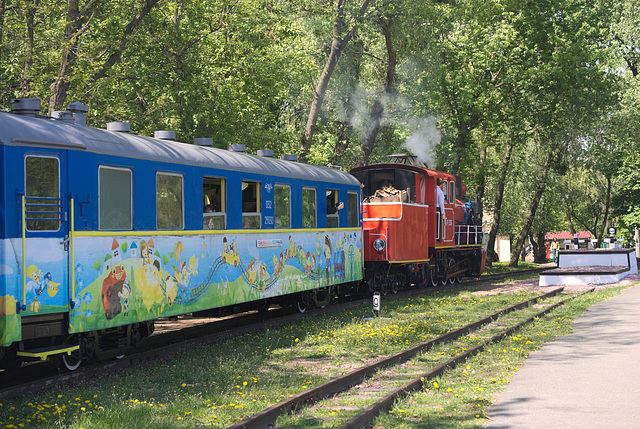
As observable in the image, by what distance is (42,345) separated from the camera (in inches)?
340

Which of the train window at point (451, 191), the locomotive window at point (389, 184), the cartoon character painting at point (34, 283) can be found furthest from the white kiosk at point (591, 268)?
the cartoon character painting at point (34, 283)

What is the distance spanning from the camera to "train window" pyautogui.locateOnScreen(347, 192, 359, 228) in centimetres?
1720

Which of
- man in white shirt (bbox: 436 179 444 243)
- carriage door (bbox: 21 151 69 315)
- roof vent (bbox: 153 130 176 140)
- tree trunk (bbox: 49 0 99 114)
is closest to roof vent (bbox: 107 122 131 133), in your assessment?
roof vent (bbox: 153 130 176 140)

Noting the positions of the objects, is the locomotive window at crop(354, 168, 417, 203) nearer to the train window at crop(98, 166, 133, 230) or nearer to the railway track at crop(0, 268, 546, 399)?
the railway track at crop(0, 268, 546, 399)

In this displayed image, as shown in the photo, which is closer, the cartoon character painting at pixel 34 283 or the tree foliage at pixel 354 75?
the cartoon character painting at pixel 34 283

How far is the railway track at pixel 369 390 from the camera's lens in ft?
22.3

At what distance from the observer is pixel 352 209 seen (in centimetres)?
1744

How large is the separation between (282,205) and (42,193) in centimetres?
610

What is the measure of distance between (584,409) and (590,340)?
4.97m

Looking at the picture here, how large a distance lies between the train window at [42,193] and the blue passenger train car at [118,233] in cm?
1

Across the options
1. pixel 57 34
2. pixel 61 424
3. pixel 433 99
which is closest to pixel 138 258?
pixel 61 424

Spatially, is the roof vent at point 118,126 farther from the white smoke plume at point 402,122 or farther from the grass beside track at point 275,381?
the white smoke plume at point 402,122

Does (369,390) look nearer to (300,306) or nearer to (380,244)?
(300,306)

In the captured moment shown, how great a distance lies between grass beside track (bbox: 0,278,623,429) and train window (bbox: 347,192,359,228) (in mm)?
3517
